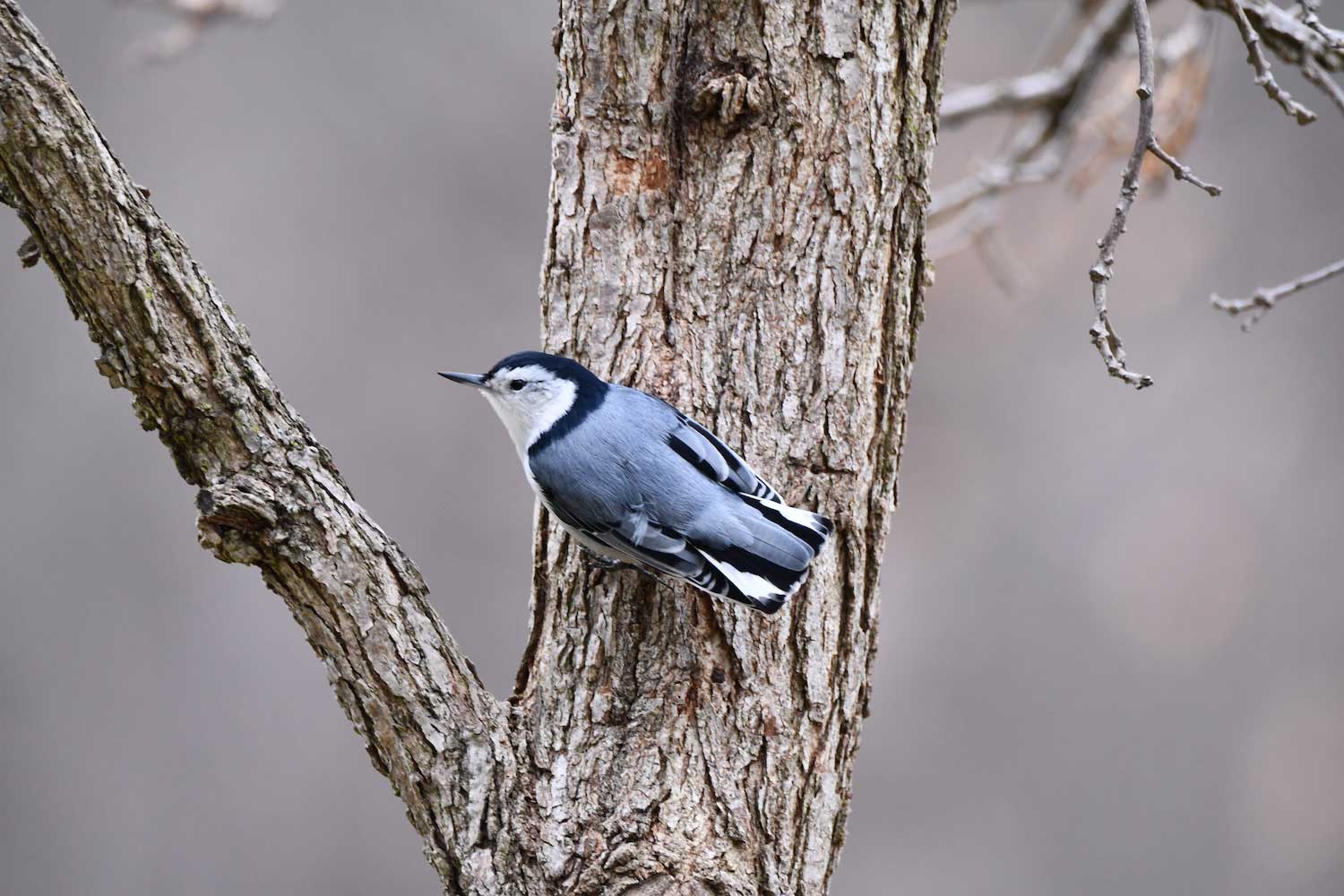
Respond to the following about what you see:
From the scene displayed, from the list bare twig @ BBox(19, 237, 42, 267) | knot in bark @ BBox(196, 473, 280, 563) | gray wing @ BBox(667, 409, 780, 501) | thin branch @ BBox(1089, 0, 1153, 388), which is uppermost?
thin branch @ BBox(1089, 0, 1153, 388)

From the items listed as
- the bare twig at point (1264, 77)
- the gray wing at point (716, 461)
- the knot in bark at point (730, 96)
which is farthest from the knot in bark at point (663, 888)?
the bare twig at point (1264, 77)

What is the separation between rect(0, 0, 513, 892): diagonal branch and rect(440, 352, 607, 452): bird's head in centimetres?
34

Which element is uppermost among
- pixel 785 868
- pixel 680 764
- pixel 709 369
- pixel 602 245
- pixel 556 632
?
pixel 602 245

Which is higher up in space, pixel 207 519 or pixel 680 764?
pixel 207 519

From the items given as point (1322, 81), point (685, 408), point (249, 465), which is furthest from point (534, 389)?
point (1322, 81)

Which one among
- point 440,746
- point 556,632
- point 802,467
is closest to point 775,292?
point 802,467

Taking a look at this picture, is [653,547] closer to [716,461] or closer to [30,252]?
[716,461]

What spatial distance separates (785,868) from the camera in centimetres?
178

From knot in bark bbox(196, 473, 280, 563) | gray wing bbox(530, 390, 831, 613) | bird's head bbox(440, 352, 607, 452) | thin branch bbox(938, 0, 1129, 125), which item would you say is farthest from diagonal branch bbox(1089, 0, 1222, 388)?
thin branch bbox(938, 0, 1129, 125)

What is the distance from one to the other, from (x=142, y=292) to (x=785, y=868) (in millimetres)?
1225

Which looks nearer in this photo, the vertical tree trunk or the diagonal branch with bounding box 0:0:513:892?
the diagonal branch with bounding box 0:0:513:892

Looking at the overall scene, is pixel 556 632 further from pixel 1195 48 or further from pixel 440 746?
→ pixel 1195 48

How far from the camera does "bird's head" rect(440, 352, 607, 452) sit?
1.84 meters

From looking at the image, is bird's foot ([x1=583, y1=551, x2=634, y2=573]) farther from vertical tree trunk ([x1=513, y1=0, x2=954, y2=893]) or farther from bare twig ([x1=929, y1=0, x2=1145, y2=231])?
bare twig ([x1=929, y1=0, x2=1145, y2=231])
